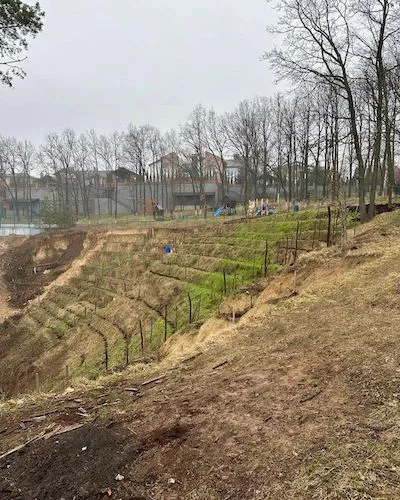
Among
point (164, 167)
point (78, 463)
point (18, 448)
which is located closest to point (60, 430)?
point (18, 448)

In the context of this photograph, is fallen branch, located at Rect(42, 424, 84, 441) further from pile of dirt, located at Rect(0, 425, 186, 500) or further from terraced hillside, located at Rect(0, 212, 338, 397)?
terraced hillside, located at Rect(0, 212, 338, 397)

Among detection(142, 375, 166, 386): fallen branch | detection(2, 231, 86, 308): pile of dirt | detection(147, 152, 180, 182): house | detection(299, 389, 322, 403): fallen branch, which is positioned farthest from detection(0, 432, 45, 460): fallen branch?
detection(147, 152, 180, 182): house

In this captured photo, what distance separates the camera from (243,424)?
5.32 meters

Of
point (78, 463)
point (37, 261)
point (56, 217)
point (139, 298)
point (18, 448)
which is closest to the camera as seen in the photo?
point (78, 463)

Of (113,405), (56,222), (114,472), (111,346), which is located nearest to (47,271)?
(56,222)

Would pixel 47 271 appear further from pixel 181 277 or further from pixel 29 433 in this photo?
pixel 29 433

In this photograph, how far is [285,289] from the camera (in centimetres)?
1344

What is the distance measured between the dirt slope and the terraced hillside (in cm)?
457

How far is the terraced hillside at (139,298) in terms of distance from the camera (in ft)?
54.2

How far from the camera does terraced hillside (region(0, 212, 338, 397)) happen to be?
1652 centimetres

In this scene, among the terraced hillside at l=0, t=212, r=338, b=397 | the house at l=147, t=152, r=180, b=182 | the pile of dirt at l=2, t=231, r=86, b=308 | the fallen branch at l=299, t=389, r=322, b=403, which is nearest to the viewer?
the fallen branch at l=299, t=389, r=322, b=403

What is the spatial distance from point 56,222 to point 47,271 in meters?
15.5

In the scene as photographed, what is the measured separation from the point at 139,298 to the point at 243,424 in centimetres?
1692

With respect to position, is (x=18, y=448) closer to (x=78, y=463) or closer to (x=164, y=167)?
(x=78, y=463)
